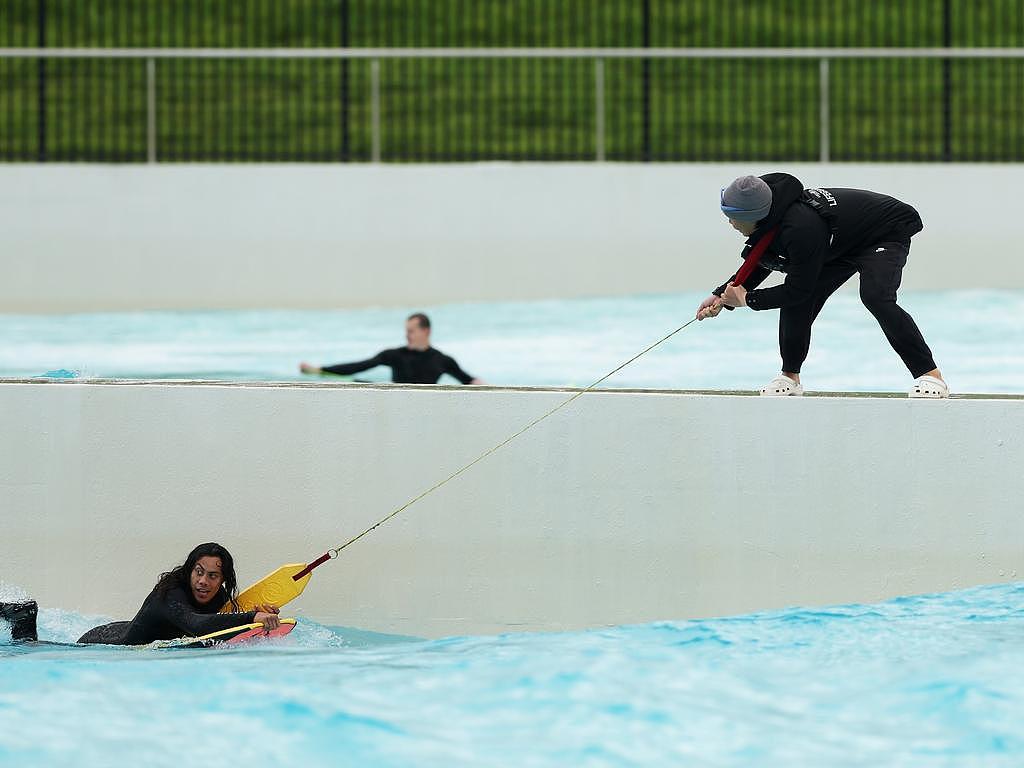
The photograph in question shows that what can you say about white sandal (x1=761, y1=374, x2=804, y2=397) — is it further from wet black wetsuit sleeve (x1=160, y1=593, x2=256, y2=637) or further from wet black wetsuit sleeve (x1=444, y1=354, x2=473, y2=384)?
wet black wetsuit sleeve (x1=444, y1=354, x2=473, y2=384)

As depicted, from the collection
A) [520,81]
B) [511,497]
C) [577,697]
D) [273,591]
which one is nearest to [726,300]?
[511,497]

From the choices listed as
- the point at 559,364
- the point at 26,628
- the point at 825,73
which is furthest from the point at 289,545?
the point at 825,73

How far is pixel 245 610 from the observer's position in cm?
711

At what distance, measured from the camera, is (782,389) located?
707 cm

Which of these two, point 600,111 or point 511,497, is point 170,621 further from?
point 600,111

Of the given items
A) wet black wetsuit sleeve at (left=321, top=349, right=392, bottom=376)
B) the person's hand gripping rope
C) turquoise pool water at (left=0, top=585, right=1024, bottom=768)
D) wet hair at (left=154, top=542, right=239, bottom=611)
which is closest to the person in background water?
wet hair at (left=154, top=542, right=239, bottom=611)

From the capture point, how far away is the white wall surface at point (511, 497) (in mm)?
6977

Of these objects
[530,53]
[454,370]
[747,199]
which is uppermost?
[530,53]

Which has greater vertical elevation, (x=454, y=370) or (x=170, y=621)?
(x=454, y=370)

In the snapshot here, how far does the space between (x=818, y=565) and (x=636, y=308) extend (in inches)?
303

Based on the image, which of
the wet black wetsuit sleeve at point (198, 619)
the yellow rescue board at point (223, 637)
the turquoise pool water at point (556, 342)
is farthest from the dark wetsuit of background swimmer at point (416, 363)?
the yellow rescue board at point (223, 637)

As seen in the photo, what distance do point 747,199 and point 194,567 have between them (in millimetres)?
3159

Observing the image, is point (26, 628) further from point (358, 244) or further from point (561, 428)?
point (358, 244)

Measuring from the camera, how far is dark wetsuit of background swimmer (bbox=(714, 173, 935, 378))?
6.84 m
